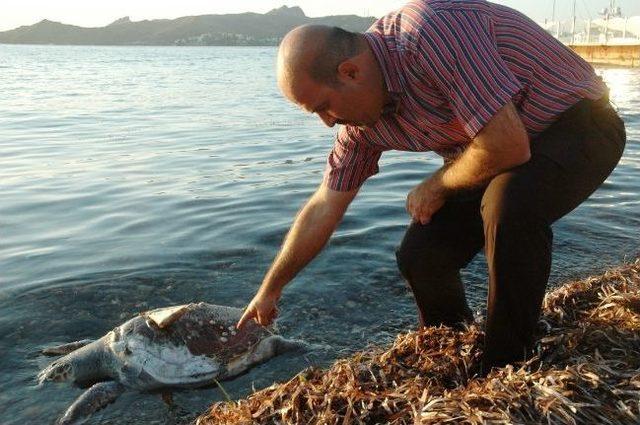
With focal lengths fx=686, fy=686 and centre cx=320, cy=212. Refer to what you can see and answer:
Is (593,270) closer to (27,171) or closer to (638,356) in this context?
(638,356)

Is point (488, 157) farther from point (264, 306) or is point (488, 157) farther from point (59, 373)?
point (59, 373)

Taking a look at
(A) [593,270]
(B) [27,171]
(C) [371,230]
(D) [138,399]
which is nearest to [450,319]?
(D) [138,399]

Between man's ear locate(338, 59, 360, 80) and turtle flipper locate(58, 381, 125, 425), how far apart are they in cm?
277

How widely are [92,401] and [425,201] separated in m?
2.52

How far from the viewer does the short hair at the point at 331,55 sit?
3025 mm

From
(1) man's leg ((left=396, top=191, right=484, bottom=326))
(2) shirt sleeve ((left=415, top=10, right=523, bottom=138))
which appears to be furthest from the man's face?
(1) man's leg ((left=396, top=191, right=484, bottom=326))

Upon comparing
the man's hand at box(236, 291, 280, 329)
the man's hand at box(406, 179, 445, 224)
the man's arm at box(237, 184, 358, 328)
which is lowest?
the man's hand at box(236, 291, 280, 329)

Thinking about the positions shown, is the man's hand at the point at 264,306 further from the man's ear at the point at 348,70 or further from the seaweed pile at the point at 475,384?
the man's ear at the point at 348,70

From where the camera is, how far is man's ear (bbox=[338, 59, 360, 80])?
10.0 ft

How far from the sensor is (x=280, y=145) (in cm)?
1504

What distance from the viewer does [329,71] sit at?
3.05m

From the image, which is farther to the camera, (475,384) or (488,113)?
(475,384)

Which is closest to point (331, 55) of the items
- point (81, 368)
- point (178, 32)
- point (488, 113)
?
point (488, 113)

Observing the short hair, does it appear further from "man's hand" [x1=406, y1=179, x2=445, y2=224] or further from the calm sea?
the calm sea
